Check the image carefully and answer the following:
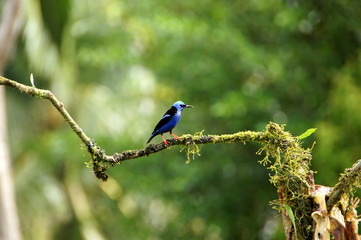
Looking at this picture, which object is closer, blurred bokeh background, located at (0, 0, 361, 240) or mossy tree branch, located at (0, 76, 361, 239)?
mossy tree branch, located at (0, 76, 361, 239)

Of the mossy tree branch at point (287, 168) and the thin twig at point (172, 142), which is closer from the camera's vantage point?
the mossy tree branch at point (287, 168)

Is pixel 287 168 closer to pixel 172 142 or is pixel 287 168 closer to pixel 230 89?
pixel 172 142

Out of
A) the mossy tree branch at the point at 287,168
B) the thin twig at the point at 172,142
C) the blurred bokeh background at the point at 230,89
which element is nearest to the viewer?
the mossy tree branch at the point at 287,168

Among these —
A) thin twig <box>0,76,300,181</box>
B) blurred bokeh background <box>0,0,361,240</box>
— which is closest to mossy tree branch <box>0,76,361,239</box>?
thin twig <box>0,76,300,181</box>

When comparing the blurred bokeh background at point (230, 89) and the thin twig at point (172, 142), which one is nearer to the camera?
the thin twig at point (172, 142)

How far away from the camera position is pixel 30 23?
13.2 m

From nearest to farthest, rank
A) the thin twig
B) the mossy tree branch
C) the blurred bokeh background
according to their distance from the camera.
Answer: the mossy tree branch, the thin twig, the blurred bokeh background

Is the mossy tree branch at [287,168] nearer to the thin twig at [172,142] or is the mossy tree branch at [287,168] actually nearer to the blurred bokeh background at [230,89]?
the thin twig at [172,142]

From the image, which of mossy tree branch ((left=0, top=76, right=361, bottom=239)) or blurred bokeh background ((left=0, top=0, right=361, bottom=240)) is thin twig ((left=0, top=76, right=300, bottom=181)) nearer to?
mossy tree branch ((left=0, top=76, right=361, bottom=239))

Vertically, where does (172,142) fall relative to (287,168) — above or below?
above

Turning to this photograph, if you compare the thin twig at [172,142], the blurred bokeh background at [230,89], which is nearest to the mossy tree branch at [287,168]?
the thin twig at [172,142]

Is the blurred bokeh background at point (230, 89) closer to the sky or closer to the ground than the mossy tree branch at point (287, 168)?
closer to the sky

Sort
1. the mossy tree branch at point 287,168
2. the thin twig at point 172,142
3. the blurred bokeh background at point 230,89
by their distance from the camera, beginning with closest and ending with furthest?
the mossy tree branch at point 287,168 → the thin twig at point 172,142 → the blurred bokeh background at point 230,89

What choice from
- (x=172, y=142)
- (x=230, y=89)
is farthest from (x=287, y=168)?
(x=230, y=89)
